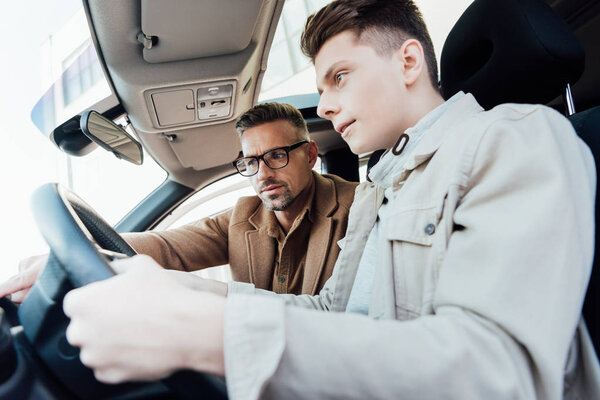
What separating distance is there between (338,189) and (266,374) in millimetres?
1658

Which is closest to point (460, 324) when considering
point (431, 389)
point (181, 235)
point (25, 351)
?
point (431, 389)

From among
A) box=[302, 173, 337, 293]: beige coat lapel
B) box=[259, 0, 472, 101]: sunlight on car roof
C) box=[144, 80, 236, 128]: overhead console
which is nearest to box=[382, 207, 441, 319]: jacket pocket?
box=[302, 173, 337, 293]: beige coat lapel

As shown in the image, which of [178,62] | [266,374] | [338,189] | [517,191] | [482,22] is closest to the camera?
[266,374]

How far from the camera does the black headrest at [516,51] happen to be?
88cm

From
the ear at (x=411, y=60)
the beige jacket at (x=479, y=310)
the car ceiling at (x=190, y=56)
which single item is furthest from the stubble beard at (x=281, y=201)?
the beige jacket at (x=479, y=310)

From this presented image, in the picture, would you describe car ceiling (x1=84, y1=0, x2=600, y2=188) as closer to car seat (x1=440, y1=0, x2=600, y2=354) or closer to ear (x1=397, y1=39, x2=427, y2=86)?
ear (x1=397, y1=39, x2=427, y2=86)

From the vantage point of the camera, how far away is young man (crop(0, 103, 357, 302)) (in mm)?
1882

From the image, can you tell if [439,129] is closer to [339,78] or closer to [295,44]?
[339,78]

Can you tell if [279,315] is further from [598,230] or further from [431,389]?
[598,230]

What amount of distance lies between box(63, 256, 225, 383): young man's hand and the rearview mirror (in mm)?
1200

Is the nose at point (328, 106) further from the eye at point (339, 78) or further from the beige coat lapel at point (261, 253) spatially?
the beige coat lapel at point (261, 253)

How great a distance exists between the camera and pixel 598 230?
715 mm

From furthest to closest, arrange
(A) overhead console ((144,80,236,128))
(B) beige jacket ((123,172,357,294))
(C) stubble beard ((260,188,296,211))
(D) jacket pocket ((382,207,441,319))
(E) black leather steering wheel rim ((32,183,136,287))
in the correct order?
1. (C) stubble beard ((260,188,296,211))
2. (B) beige jacket ((123,172,357,294))
3. (A) overhead console ((144,80,236,128))
4. (D) jacket pocket ((382,207,441,319))
5. (E) black leather steering wheel rim ((32,183,136,287))

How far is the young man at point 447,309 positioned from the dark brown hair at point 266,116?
1.35 meters
